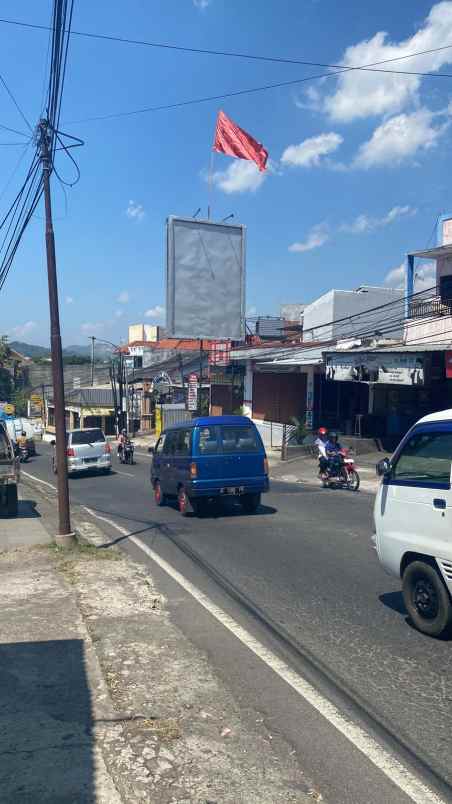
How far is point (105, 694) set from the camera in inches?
205

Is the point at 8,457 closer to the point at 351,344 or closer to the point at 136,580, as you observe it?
the point at 136,580

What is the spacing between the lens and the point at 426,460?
6531 millimetres

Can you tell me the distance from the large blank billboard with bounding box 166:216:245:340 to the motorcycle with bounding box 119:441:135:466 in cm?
781

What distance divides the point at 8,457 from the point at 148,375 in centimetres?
4015

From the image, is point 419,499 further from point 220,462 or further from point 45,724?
point 220,462

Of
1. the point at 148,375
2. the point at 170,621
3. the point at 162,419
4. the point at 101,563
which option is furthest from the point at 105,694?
the point at 148,375

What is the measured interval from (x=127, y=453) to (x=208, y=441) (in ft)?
61.8

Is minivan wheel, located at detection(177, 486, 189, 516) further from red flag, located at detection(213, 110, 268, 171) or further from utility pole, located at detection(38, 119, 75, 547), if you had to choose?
red flag, located at detection(213, 110, 268, 171)

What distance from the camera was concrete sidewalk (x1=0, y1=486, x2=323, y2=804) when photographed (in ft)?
12.8

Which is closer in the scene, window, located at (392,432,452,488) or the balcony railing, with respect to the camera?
window, located at (392,432,452,488)

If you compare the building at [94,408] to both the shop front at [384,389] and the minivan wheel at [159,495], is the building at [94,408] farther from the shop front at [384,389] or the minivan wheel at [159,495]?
the minivan wheel at [159,495]

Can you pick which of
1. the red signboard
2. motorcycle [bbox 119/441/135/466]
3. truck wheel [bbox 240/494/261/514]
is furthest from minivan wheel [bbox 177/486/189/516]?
motorcycle [bbox 119/441/135/466]

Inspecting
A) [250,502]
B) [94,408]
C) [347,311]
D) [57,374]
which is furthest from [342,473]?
[94,408]

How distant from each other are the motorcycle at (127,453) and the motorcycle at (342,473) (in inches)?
568
